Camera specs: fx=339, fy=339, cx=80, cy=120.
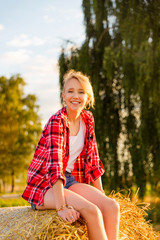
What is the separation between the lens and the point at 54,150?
8.20 ft

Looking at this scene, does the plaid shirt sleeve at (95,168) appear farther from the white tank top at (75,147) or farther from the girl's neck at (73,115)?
the girl's neck at (73,115)

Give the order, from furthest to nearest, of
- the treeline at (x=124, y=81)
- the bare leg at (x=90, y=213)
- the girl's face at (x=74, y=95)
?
1. the treeline at (x=124, y=81)
2. the girl's face at (x=74, y=95)
3. the bare leg at (x=90, y=213)

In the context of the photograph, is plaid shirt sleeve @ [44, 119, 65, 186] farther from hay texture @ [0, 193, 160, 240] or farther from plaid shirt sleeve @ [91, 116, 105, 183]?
plaid shirt sleeve @ [91, 116, 105, 183]

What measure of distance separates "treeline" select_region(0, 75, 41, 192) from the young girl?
1321 cm

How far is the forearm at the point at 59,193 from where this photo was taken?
7.77 ft

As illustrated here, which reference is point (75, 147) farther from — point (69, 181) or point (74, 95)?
point (74, 95)

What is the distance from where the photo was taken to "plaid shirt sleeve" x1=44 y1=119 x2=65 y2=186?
2418 millimetres

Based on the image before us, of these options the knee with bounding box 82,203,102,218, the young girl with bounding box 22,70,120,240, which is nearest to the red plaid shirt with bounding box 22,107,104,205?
the young girl with bounding box 22,70,120,240

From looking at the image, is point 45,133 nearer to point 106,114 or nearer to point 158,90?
point 158,90

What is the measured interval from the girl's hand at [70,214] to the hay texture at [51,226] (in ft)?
0.12

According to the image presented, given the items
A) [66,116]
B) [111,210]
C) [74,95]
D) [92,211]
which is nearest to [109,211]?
[111,210]

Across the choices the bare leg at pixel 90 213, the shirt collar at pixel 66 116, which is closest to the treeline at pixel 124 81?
the shirt collar at pixel 66 116

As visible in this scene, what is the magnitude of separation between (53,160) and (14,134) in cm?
1401

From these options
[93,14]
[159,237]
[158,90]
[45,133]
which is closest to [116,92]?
[158,90]
